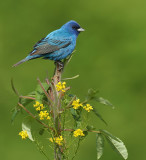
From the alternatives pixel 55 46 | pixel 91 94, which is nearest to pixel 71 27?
pixel 55 46

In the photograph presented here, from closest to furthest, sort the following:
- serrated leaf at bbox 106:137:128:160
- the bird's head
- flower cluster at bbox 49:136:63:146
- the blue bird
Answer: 1. flower cluster at bbox 49:136:63:146
2. serrated leaf at bbox 106:137:128:160
3. the blue bird
4. the bird's head

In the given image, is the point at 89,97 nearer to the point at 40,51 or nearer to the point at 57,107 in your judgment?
the point at 57,107

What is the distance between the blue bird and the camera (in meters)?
3.11

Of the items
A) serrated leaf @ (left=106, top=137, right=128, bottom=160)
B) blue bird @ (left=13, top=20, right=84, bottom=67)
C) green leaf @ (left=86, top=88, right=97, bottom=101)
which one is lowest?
serrated leaf @ (left=106, top=137, right=128, bottom=160)

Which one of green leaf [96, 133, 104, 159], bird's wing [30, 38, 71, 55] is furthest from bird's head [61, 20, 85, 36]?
green leaf [96, 133, 104, 159]

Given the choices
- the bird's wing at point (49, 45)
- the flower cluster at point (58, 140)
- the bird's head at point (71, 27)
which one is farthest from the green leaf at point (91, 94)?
the bird's head at point (71, 27)

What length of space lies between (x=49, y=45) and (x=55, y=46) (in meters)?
0.07

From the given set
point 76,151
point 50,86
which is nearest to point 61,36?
point 50,86

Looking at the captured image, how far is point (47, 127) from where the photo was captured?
1634 mm

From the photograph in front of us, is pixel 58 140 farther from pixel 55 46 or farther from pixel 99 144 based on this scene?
pixel 55 46

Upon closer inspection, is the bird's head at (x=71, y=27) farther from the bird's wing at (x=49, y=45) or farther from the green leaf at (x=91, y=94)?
the green leaf at (x=91, y=94)

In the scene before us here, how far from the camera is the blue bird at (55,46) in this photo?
3.11 metres

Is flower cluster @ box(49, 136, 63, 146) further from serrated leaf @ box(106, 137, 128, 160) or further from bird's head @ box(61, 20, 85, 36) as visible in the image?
bird's head @ box(61, 20, 85, 36)

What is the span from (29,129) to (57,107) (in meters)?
0.22
